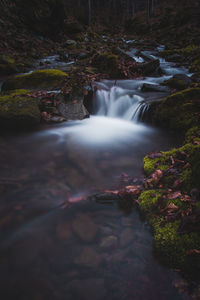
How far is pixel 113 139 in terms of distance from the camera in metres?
5.05

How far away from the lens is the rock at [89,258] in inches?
73.0

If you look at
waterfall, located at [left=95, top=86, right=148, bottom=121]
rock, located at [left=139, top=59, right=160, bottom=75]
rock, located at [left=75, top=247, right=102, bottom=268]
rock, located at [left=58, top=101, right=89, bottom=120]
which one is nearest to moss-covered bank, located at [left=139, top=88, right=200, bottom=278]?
rock, located at [left=75, top=247, right=102, bottom=268]

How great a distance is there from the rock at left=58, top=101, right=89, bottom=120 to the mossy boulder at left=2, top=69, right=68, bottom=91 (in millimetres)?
1507

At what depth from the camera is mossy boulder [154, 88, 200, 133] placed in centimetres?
456

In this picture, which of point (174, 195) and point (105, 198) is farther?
point (105, 198)

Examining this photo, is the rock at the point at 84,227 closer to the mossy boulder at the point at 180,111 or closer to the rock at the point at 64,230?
the rock at the point at 64,230

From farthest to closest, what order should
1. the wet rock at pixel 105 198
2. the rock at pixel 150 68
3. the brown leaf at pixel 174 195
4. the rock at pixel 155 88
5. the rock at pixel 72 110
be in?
the rock at pixel 150 68, the rock at pixel 155 88, the rock at pixel 72 110, the wet rock at pixel 105 198, the brown leaf at pixel 174 195

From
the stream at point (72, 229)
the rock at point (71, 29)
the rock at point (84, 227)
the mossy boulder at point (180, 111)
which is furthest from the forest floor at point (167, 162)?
the rock at point (71, 29)

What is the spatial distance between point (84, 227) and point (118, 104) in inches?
218

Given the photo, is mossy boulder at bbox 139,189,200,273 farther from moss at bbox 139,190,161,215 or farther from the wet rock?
the wet rock

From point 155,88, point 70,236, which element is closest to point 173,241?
point 70,236

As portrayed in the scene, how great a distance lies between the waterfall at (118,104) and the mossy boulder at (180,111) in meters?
1.09

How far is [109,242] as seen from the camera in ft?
6.77

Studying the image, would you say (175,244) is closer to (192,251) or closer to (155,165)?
(192,251)
